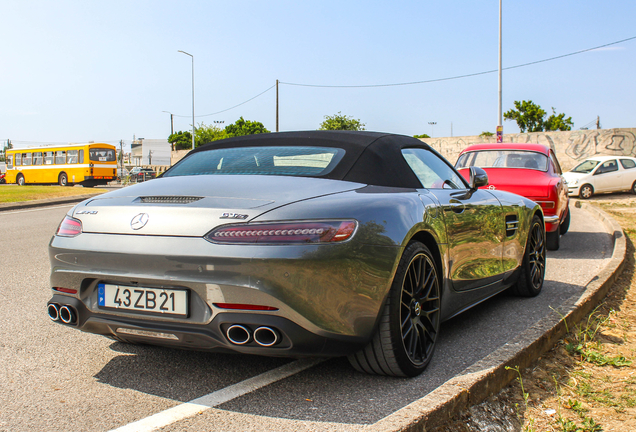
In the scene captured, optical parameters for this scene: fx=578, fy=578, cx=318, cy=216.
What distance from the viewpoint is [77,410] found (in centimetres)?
265

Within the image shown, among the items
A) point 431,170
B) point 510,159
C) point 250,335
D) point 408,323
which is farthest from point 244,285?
point 510,159

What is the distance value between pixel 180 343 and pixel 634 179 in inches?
850

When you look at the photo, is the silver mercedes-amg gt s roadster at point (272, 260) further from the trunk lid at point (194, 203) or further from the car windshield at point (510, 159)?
the car windshield at point (510, 159)

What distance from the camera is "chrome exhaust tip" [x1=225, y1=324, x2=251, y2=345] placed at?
2537 mm

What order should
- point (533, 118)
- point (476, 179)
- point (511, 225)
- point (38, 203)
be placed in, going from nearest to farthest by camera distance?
point (476, 179) < point (511, 225) < point (38, 203) < point (533, 118)

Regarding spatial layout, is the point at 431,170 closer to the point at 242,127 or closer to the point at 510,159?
the point at 510,159

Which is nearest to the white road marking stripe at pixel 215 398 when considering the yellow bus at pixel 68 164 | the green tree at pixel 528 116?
the yellow bus at pixel 68 164

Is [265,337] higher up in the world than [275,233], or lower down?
lower down

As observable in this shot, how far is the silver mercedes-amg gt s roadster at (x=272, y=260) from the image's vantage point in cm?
251

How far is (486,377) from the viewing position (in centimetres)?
276

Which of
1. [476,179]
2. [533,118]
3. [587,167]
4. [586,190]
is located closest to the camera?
[476,179]

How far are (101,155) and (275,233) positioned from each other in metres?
33.0

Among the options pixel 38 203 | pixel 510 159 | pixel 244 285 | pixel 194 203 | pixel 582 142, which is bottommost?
pixel 38 203

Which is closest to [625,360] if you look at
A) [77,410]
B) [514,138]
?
[77,410]
